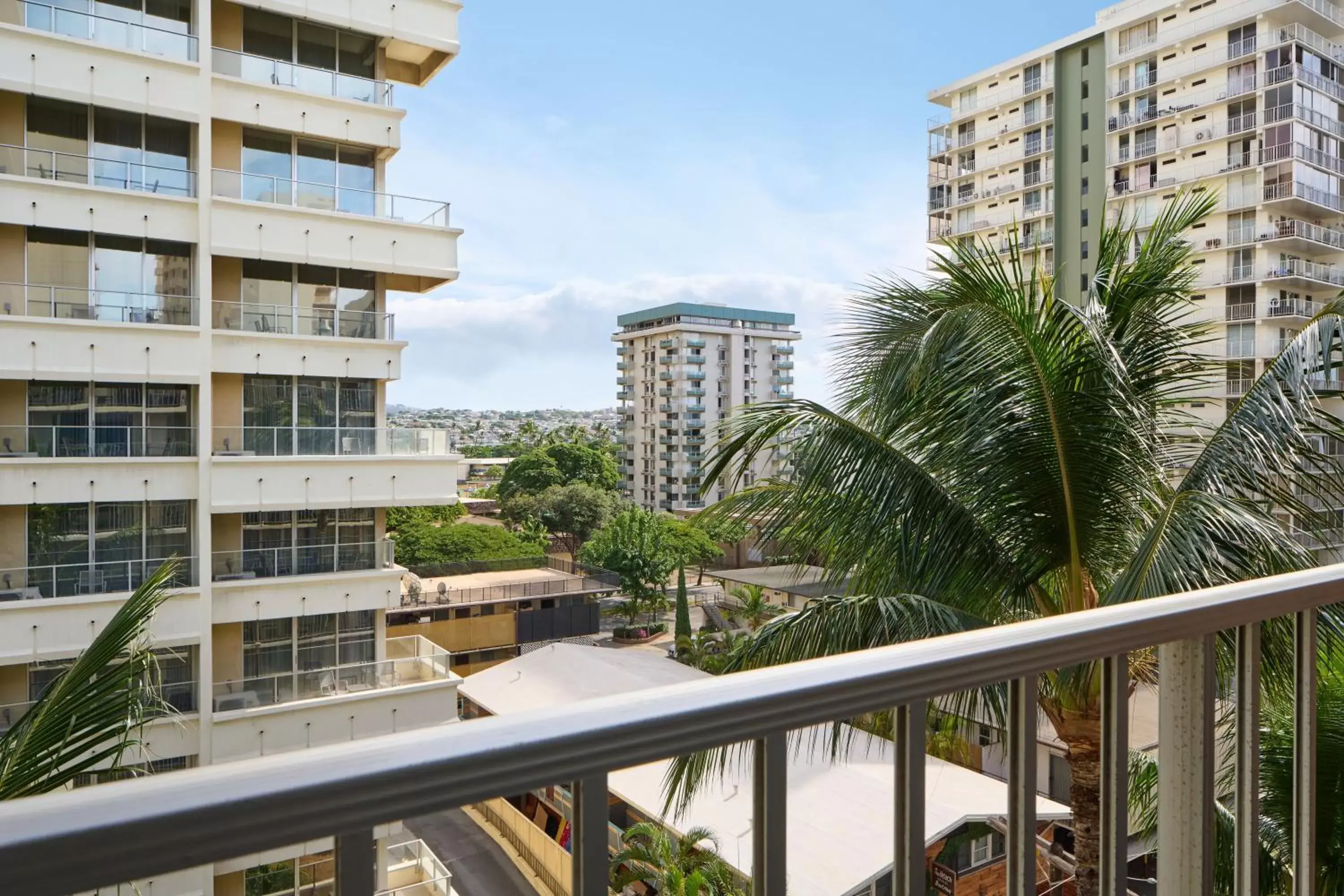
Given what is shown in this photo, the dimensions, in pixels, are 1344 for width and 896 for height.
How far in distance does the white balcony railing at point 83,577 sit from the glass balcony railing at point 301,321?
5.09 feet

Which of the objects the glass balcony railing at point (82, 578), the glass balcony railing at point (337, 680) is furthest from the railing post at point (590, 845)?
the glass balcony railing at point (337, 680)

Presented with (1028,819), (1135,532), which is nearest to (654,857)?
(1135,532)

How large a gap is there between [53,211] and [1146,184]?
49.7ft

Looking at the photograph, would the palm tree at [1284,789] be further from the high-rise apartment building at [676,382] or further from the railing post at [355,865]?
the high-rise apartment building at [676,382]

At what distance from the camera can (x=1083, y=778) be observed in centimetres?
335

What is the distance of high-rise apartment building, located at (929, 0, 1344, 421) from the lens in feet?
40.8

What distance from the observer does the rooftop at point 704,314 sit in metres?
34.8

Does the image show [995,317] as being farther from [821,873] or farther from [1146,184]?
[1146,184]

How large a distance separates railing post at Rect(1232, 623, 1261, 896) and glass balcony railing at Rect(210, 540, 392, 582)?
20.7ft

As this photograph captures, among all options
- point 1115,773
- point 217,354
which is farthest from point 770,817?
point 217,354

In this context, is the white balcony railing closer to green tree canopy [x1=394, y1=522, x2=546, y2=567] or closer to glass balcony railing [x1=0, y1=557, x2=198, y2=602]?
glass balcony railing [x1=0, y1=557, x2=198, y2=602]

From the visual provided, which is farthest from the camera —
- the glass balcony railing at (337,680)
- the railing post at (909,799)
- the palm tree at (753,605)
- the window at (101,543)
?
the palm tree at (753,605)

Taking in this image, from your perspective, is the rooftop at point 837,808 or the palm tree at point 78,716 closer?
the palm tree at point 78,716

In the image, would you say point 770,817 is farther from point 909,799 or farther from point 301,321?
point 301,321
